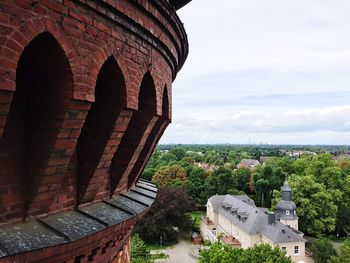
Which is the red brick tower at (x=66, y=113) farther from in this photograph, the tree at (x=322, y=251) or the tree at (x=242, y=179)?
the tree at (x=242, y=179)

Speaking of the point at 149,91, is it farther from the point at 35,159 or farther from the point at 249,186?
the point at 249,186

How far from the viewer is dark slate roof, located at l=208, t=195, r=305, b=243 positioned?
34.3 metres

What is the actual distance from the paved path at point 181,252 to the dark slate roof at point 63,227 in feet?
107

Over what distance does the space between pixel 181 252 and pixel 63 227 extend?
3733 cm

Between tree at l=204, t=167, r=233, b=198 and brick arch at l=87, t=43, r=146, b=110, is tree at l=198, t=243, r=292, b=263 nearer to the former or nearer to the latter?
brick arch at l=87, t=43, r=146, b=110

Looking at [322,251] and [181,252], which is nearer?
[322,251]

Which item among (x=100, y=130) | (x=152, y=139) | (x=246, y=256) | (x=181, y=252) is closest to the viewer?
(x=100, y=130)

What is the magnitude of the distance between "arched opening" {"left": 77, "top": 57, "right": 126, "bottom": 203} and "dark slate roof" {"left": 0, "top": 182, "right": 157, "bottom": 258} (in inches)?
10.4

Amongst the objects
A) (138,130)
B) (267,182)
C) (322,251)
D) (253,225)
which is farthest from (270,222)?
(138,130)

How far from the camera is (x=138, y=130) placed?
14.4 feet

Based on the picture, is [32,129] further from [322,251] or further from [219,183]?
[219,183]

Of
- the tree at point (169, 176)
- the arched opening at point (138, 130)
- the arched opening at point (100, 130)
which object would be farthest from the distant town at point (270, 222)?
the arched opening at point (100, 130)

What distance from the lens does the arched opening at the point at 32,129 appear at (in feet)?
9.50

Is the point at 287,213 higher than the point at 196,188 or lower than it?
higher
